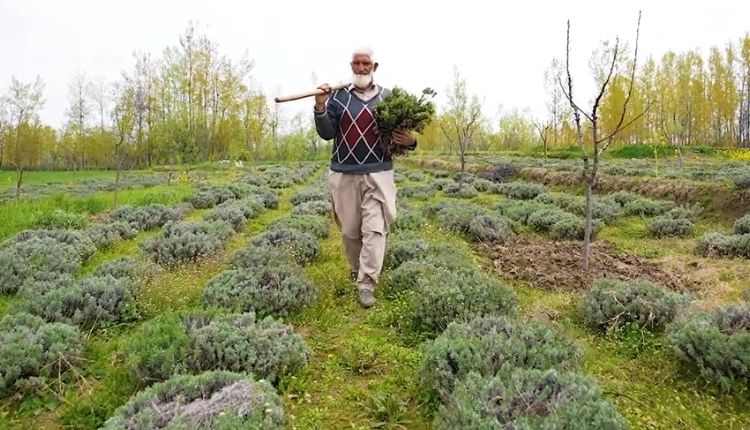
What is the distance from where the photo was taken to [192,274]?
5832mm

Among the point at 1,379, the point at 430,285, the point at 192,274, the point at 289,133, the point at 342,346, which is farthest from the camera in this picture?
the point at 289,133

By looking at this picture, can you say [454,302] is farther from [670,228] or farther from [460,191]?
[460,191]

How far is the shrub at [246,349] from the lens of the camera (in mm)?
3055

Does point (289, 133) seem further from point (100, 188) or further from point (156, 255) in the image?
point (156, 255)

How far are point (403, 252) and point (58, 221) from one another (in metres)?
6.74

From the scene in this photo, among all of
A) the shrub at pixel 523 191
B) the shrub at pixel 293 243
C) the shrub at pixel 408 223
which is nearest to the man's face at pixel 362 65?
the shrub at pixel 293 243

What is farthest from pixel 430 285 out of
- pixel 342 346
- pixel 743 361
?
pixel 743 361

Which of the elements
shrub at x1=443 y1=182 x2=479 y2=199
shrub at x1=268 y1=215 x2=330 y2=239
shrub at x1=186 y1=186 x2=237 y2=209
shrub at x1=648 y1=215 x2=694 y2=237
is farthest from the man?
shrub at x1=443 y1=182 x2=479 y2=199

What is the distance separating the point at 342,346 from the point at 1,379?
2283 mm

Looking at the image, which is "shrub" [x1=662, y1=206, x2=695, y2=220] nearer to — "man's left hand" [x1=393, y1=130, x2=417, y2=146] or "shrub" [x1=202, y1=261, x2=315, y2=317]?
"man's left hand" [x1=393, y1=130, x2=417, y2=146]

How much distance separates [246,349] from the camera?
315 centimetres

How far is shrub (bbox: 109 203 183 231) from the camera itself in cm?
965

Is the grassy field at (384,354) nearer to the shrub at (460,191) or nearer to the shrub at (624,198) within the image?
the shrub at (624,198)

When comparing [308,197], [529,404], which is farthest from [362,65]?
[308,197]
